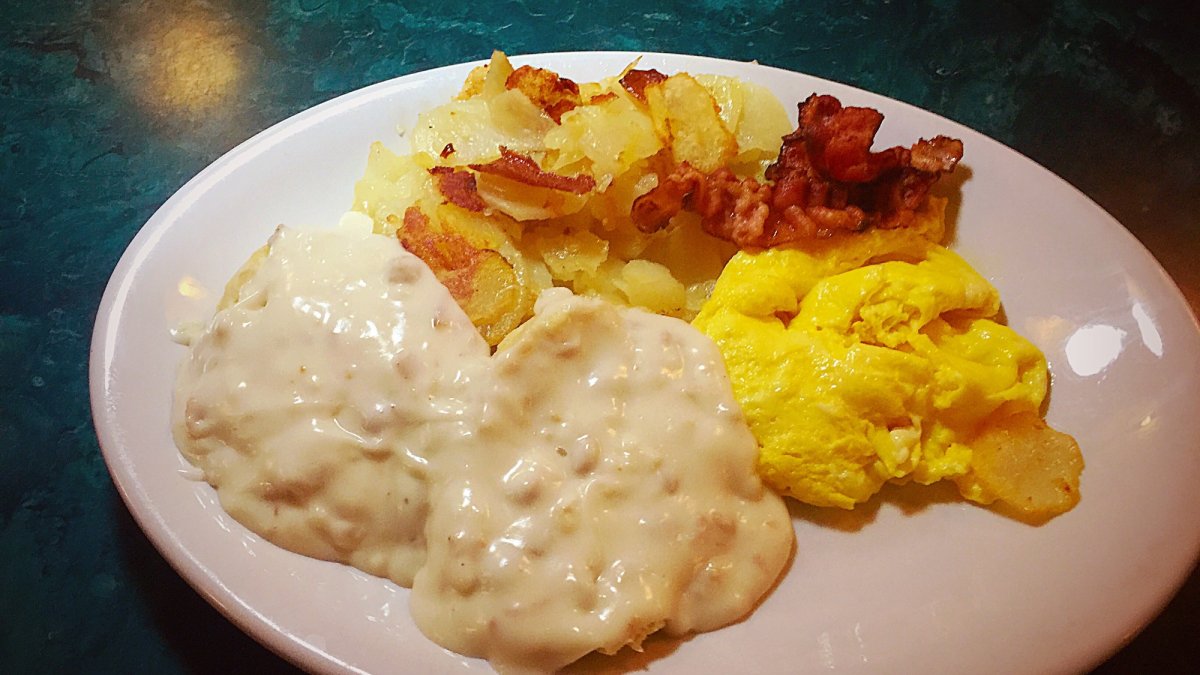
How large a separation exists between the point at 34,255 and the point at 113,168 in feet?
1.45

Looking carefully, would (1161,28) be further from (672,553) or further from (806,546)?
(672,553)

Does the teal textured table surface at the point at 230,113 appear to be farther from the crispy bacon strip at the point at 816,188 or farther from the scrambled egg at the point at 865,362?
the crispy bacon strip at the point at 816,188

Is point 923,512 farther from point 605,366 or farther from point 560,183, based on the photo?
point 560,183

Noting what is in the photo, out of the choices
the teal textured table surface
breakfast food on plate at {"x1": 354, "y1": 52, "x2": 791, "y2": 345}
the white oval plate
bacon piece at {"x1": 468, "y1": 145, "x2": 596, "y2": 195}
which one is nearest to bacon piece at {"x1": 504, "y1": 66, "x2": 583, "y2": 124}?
breakfast food on plate at {"x1": 354, "y1": 52, "x2": 791, "y2": 345}

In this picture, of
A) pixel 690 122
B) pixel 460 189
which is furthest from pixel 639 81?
pixel 460 189

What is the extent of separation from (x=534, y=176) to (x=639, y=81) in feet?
1.56

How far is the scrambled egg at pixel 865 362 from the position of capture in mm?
1703

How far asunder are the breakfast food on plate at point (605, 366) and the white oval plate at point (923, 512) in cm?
6

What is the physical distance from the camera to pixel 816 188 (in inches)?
79.1

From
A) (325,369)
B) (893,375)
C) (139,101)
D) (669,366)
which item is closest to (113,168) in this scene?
(139,101)

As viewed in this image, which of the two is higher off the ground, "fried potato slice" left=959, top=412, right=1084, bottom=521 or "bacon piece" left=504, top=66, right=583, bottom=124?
"bacon piece" left=504, top=66, right=583, bottom=124

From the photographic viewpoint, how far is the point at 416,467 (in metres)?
1.55

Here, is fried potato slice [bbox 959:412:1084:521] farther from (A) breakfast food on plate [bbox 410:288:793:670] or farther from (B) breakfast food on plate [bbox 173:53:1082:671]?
(A) breakfast food on plate [bbox 410:288:793:670]

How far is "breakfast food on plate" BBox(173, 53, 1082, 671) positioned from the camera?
1.51 m
